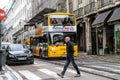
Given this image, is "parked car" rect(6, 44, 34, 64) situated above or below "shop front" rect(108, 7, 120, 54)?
below

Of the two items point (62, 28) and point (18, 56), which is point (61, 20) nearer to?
point (62, 28)

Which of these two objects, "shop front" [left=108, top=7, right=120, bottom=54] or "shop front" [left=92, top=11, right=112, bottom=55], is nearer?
"shop front" [left=108, top=7, right=120, bottom=54]

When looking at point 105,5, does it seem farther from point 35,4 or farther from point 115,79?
point 35,4

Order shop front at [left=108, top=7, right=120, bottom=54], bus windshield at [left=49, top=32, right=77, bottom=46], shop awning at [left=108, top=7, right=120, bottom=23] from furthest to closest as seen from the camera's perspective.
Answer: shop front at [left=108, top=7, right=120, bottom=54] → shop awning at [left=108, top=7, right=120, bottom=23] → bus windshield at [left=49, top=32, right=77, bottom=46]

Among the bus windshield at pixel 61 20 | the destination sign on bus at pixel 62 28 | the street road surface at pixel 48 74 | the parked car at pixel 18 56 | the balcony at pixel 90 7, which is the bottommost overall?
the street road surface at pixel 48 74

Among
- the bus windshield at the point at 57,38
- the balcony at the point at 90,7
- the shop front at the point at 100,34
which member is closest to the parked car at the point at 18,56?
the bus windshield at the point at 57,38

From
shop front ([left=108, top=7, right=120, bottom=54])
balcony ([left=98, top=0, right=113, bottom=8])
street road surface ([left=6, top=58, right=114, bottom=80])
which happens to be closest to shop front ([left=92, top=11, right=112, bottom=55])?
balcony ([left=98, top=0, right=113, bottom=8])

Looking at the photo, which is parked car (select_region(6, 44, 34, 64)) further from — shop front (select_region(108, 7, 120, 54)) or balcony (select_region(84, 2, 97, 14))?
balcony (select_region(84, 2, 97, 14))

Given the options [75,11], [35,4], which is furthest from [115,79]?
[35,4]

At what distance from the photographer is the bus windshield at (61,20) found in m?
28.0

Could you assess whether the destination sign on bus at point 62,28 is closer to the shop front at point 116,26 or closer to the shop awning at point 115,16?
the shop awning at point 115,16

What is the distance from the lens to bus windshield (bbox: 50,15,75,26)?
28.0 meters

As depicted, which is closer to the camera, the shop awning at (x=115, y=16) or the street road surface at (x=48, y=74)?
the street road surface at (x=48, y=74)

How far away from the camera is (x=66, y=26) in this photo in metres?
27.9
